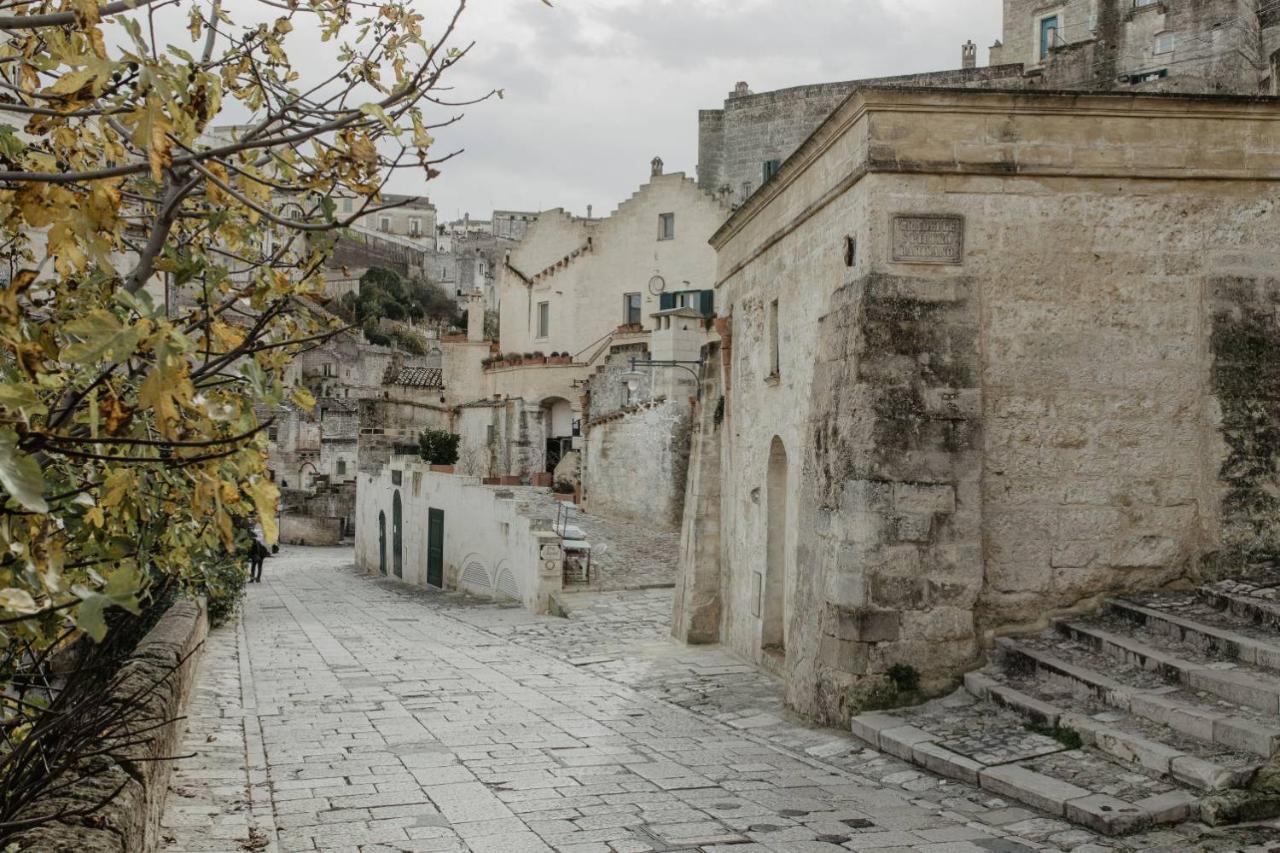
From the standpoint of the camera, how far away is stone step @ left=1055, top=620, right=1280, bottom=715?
670cm

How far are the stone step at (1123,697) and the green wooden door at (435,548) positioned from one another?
18.8m

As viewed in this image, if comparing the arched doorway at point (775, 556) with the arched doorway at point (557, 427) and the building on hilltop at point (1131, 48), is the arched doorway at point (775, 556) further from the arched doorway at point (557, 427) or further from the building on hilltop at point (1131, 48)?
the arched doorway at point (557, 427)

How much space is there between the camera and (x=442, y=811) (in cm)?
696

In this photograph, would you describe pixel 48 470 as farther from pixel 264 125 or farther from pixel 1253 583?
pixel 1253 583

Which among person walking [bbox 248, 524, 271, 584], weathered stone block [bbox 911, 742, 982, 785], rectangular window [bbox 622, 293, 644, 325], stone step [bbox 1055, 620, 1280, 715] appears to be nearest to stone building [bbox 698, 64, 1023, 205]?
rectangular window [bbox 622, 293, 644, 325]

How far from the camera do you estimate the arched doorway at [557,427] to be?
124ft

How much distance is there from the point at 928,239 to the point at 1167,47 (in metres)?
31.6

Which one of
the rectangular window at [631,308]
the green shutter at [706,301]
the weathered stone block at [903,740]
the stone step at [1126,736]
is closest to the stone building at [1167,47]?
the green shutter at [706,301]

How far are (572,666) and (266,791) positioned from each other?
6.06m

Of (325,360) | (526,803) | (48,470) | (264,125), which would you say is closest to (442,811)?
(526,803)

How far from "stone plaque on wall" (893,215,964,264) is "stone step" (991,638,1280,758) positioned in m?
3.06

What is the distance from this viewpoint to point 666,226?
38.8 metres

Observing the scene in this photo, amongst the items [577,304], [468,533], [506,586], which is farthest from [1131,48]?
[506,586]

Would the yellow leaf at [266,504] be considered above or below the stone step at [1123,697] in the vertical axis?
above
